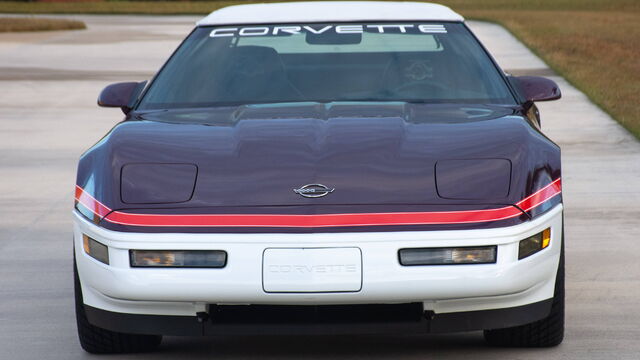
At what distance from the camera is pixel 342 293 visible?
438 cm

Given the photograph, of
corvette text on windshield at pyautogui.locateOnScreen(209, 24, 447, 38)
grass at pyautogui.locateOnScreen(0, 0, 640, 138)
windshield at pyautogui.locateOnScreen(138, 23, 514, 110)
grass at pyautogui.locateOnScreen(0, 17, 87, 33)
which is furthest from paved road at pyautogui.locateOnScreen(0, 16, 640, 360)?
grass at pyautogui.locateOnScreen(0, 17, 87, 33)

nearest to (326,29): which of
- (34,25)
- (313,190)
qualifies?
(313,190)

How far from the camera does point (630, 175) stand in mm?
9555

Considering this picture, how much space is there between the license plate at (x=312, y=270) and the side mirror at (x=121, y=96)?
5.72ft

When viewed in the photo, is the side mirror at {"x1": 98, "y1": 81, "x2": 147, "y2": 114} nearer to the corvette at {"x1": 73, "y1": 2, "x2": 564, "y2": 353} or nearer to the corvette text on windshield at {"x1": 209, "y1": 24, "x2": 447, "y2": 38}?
the corvette text on windshield at {"x1": 209, "y1": 24, "x2": 447, "y2": 38}

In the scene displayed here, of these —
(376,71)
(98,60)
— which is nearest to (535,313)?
(376,71)

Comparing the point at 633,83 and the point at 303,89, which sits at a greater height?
the point at 303,89

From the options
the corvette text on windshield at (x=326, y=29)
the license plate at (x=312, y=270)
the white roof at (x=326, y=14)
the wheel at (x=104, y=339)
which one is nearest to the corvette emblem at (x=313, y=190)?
the license plate at (x=312, y=270)

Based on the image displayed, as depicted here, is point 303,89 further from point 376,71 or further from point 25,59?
point 25,59

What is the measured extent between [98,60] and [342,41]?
15930mm

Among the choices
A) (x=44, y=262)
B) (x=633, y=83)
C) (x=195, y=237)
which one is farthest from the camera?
(x=633, y=83)

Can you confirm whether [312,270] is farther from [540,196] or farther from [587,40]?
[587,40]

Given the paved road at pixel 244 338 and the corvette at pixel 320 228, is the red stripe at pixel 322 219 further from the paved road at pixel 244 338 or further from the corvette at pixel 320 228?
the paved road at pixel 244 338

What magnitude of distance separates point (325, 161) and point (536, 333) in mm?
1044
